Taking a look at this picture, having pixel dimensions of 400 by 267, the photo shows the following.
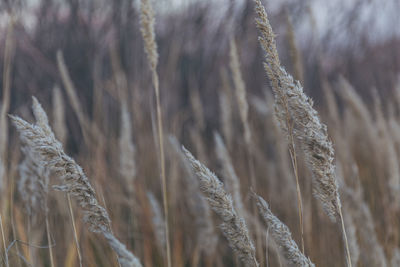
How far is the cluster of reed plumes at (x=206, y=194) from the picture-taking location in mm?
742

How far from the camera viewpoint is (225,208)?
0.75 meters

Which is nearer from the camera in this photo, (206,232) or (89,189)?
(89,189)

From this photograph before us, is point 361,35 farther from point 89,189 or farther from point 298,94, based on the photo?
point 89,189

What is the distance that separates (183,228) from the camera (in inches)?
85.3

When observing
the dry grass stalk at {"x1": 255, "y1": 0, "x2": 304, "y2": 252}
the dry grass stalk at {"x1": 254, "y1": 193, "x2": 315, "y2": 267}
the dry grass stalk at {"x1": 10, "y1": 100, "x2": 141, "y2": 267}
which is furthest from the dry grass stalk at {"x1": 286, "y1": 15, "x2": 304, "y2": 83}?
the dry grass stalk at {"x1": 10, "y1": 100, "x2": 141, "y2": 267}

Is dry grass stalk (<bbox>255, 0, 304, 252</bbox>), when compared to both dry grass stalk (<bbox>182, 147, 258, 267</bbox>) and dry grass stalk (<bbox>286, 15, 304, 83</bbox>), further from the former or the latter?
dry grass stalk (<bbox>286, 15, 304, 83</bbox>)

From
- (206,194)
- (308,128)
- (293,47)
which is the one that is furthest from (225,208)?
(293,47)

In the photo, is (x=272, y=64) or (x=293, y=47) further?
(x=293, y=47)

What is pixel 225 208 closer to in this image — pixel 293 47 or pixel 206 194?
pixel 206 194

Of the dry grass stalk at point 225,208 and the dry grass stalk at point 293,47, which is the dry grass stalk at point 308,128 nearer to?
the dry grass stalk at point 225,208

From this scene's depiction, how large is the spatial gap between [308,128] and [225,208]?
0.71ft

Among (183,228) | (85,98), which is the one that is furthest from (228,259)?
(85,98)

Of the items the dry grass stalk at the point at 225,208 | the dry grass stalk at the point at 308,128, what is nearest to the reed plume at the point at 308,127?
the dry grass stalk at the point at 308,128

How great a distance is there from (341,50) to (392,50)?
503mm
